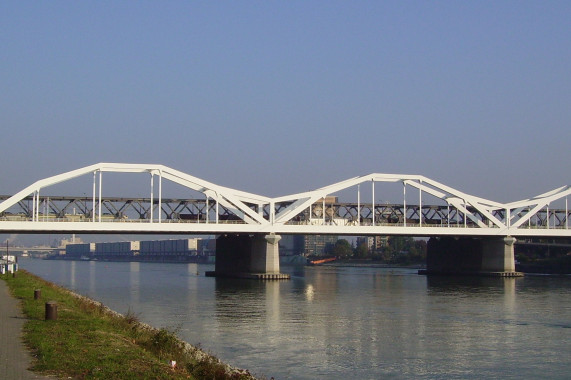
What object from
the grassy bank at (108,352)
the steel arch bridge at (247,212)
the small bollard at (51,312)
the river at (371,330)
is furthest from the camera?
the steel arch bridge at (247,212)

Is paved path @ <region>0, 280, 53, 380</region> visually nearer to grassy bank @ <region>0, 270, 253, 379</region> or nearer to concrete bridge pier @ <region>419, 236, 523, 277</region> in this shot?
grassy bank @ <region>0, 270, 253, 379</region>

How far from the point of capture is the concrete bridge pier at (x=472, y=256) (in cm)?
10338

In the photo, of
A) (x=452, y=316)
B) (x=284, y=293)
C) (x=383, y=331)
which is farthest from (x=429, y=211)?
(x=383, y=331)

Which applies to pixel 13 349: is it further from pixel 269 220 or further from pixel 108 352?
pixel 269 220

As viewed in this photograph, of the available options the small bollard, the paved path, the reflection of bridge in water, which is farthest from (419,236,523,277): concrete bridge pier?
the small bollard

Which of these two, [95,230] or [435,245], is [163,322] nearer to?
[95,230]

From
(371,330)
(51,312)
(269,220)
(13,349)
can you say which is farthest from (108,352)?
(269,220)

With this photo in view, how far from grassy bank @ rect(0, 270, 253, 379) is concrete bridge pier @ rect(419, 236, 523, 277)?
80651mm

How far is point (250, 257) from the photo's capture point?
92312mm

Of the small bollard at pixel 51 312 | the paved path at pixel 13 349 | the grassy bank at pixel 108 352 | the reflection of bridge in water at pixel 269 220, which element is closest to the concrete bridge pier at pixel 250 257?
the reflection of bridge in water at pixel 269 220

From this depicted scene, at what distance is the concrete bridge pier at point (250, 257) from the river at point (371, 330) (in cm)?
1897

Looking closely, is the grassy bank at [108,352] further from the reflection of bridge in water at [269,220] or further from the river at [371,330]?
the reflection of bridge in water at [269,220]

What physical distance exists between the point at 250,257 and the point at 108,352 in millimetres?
71270

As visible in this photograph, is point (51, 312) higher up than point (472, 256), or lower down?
higher up
